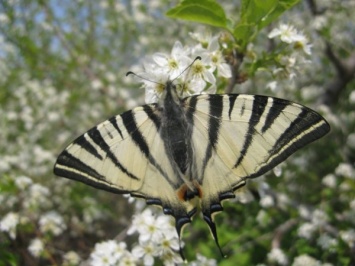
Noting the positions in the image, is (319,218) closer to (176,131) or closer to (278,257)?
(278,257)

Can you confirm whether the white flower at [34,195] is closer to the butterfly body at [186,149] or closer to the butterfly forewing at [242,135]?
the butterfly body at [186,149]

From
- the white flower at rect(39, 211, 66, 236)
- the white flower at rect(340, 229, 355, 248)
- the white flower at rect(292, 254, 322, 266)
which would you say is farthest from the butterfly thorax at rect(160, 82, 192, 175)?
the white flower at rect(39, 211, 66, 236)

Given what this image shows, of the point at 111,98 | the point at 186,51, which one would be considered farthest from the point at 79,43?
the point at 186,51

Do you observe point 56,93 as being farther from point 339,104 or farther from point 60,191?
point 339,104

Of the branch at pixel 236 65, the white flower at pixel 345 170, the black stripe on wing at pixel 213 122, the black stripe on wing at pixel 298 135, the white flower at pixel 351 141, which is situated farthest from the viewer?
the white flower at pixel 351 141

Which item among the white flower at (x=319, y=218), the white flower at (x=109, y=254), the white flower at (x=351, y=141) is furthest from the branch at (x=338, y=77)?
the white flower at (x=109, y=254)

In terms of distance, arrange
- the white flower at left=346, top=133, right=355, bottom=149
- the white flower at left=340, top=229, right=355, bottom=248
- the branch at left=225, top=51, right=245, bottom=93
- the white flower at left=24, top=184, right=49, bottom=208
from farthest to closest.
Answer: the white flower at left=346, top=133, right=355, bottom=149, the white flower at left=24, top=184, right=49, bottom=208, the white flower at left=340, top=229, right=355, bottom=248, the branch at left=225, top=51, right=245, bottom=93

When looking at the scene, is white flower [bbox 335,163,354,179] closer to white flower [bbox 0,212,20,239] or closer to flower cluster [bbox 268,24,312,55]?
flower cluster [bbox 268,24,312,55]
